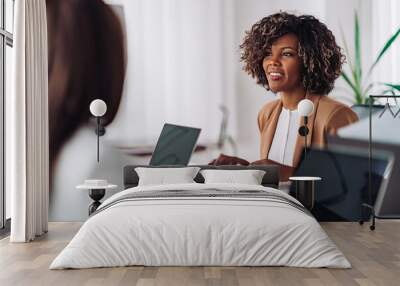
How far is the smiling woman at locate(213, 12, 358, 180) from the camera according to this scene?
762cm

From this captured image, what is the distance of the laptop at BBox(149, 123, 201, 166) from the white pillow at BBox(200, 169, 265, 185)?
667 mm

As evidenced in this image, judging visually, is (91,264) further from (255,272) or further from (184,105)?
(184,105)

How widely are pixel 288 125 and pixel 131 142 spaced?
6.58 ft

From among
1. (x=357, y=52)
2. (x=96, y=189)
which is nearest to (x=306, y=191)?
(x=357, y=52)

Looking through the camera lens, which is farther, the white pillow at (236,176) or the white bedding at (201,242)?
the white pillow at (236,176)

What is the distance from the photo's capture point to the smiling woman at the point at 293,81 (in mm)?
7617

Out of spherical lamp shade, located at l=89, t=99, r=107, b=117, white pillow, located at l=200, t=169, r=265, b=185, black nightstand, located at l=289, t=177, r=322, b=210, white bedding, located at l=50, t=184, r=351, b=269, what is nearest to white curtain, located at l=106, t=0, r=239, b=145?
spherical lamp shade, located at l=89, t=99, r=107, b=117

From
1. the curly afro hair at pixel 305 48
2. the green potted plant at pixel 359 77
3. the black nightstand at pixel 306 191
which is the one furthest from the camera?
the green potted plant at pixel 359 77

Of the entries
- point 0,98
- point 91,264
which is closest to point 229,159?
point 0,98

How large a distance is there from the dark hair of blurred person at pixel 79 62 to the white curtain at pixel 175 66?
0.17 meters

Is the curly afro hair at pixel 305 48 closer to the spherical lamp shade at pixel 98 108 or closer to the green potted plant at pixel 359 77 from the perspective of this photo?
the green potted plant at pixel 359 77

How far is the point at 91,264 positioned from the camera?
4660 mm

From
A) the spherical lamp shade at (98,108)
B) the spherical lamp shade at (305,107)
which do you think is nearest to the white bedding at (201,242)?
the spherical lamp shade at (305,107)

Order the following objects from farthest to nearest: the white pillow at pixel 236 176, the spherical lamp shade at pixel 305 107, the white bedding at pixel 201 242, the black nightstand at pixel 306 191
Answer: the spherical lamp shade at pixel 305 107
the black nightstand at pixel 306 191
the white pillow at pixel 236 176
the white bedding at pixel 201 242
